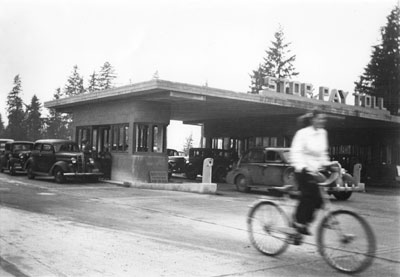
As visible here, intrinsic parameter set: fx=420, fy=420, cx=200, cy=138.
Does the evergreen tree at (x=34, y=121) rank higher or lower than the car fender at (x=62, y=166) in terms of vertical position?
higher

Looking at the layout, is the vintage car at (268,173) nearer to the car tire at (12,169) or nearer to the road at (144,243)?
the road at (144,243)

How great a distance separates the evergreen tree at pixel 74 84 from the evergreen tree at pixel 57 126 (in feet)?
15.2

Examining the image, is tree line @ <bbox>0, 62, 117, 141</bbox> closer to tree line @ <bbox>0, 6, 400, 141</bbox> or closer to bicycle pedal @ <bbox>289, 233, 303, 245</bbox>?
tree line @ <bbox>0, 6, 400, 141</bbox>

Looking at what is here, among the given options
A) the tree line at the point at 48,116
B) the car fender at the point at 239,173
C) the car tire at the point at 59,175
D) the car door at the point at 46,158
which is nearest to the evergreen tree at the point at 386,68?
the car fender at the point at 239,173

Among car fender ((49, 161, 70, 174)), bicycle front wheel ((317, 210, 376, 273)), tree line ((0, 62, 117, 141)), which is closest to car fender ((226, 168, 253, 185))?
car fender ((49, 161, 70, 174))

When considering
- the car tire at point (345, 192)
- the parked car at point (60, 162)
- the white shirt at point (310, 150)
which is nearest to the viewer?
the white shirt at point (310, 150)

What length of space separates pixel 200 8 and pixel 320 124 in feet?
9.83

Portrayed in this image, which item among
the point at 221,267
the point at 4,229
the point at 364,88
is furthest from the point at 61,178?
the point at 364,88

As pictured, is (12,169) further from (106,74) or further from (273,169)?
(106,74)

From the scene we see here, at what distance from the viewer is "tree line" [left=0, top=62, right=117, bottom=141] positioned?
74250 millimetres

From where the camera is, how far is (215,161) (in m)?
22.6

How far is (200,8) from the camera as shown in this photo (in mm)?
7078

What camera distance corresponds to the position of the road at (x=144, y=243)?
4809 mm

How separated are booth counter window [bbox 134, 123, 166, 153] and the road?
703 cm
